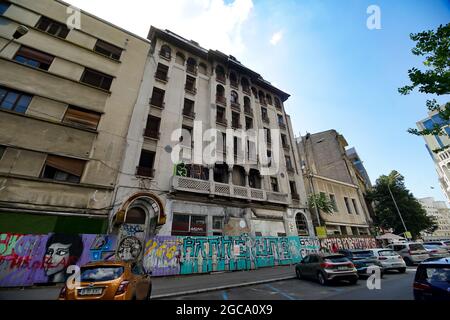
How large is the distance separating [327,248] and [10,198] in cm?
2536

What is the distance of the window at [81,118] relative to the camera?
1295 centimetres

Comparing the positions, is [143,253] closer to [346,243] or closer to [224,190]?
[224,190]

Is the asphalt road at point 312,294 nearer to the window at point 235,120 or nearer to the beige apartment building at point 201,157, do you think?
the beige apartment building at point 201,157

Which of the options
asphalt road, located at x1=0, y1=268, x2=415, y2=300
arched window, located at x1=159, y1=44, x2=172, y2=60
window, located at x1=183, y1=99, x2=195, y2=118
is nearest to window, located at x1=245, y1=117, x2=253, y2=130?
window, located at x1=183, y1=99, x2=195, y2=118

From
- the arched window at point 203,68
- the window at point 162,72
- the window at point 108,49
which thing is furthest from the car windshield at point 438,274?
the arched window at point 203,68

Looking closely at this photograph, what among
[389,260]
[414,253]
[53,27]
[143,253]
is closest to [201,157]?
[143,253]

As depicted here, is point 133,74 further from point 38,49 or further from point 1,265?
point 1,265

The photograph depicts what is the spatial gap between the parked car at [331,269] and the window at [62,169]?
1477cm

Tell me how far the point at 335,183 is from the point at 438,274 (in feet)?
83.5

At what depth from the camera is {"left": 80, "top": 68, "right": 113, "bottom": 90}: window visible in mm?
14734

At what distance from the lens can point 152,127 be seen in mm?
16016
